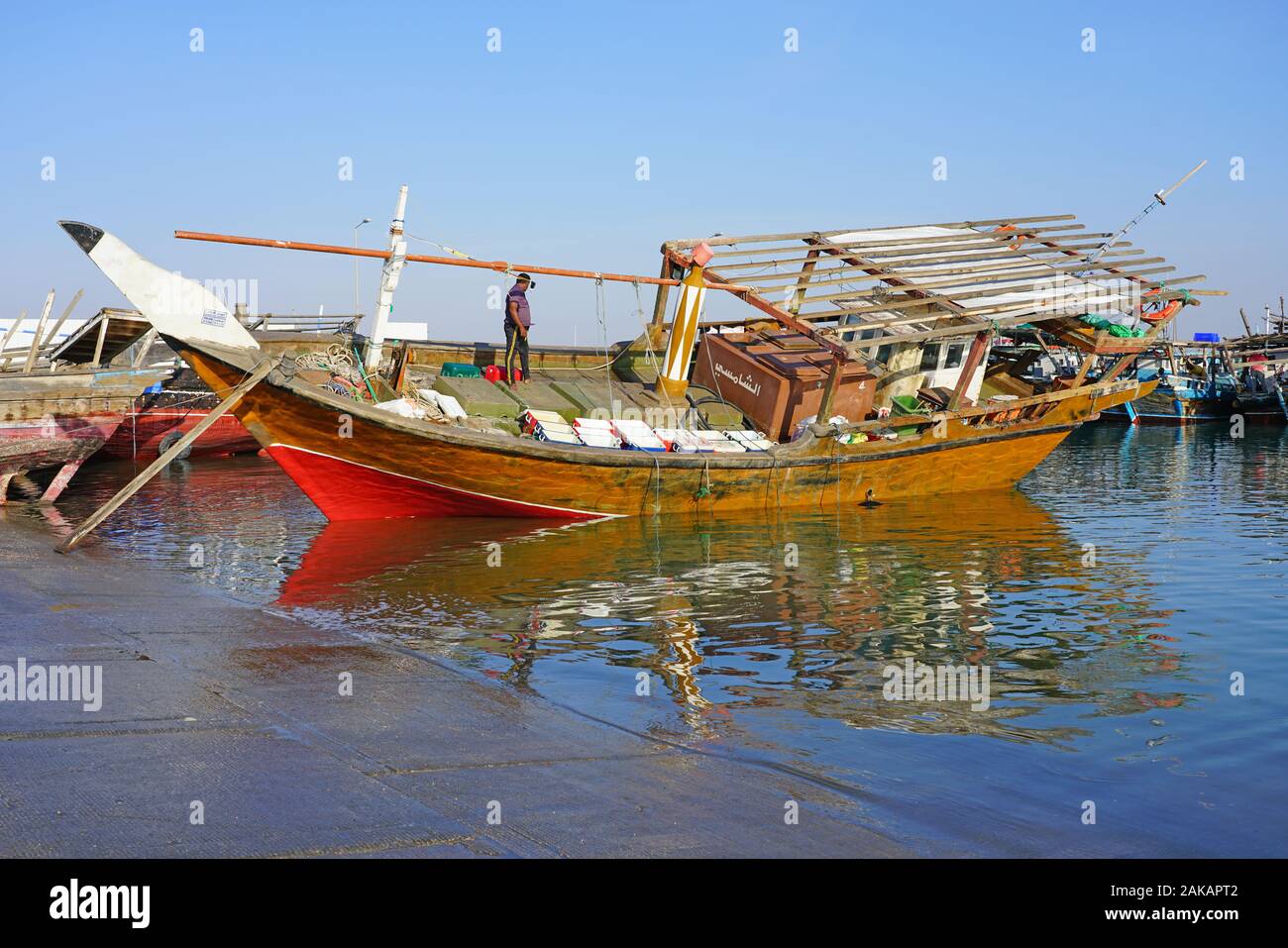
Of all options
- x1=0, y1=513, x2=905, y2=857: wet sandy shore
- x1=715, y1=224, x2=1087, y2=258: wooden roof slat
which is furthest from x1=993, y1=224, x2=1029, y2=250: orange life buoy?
x1=0, y1=513, x2=905, y2=857: wet sandy shore

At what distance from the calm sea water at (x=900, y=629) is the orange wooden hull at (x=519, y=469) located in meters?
0.51

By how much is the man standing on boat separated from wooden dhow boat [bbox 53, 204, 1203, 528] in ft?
1.74

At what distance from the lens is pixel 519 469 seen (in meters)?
17.3

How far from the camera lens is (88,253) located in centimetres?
1443

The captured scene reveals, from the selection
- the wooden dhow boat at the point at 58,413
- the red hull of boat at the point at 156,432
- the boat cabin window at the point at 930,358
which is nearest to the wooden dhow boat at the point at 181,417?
the red hull of boat at the point at 156,432

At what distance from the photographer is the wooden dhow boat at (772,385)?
16062 mm

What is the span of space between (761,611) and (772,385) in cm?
891

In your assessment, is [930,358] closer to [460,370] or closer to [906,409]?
[906,409]

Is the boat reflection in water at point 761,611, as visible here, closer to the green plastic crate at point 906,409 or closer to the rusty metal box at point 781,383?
the rusty metal box at point 781,383

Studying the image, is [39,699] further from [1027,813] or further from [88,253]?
[88,253]
